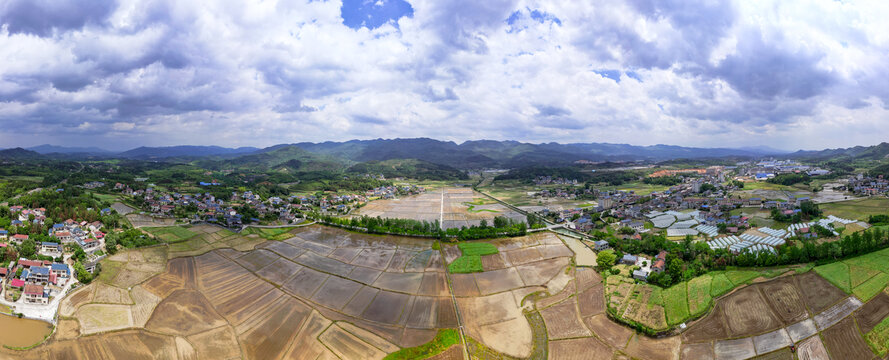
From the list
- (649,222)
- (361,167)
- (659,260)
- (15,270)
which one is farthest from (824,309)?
(361,167)

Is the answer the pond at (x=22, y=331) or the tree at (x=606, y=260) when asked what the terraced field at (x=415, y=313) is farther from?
the tree at (x=606, y=260)

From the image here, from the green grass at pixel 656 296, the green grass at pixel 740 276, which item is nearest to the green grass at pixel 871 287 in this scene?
the green grass at pixel 740 276

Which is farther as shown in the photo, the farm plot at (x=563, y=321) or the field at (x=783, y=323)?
the farm plot at (x=563, y=321)

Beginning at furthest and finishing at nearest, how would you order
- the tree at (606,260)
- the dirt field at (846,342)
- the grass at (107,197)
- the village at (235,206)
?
1. the grass at (107,197)
2. the village at (235,206)
3. the tree at (606,260)
4. the dirt field at (846,342)

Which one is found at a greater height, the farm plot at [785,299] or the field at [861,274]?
the field at [861,274]

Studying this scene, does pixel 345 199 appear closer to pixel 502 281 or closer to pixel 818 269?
pixel 502 281

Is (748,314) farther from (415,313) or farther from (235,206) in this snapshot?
(235,206)

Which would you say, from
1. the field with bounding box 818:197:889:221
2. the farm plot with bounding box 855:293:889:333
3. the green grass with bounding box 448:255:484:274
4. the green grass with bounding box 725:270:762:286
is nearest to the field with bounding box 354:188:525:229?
the green grass with bounding box 448:255:484:274
